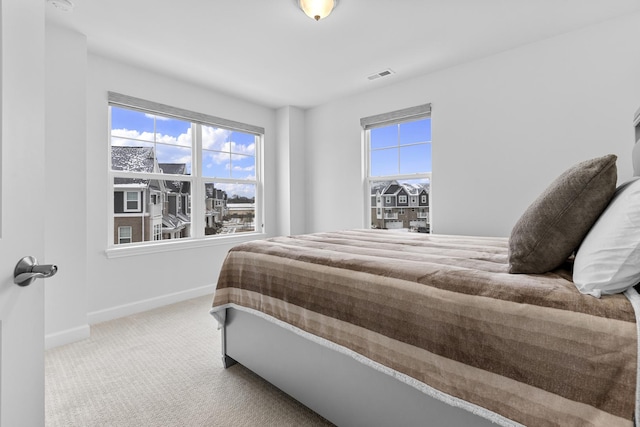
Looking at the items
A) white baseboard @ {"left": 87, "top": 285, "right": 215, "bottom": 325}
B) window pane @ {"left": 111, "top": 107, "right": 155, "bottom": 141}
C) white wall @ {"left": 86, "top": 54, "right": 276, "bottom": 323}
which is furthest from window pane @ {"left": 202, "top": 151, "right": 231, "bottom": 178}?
white baseboard @ {"left": 87, "top": 285, "right": 215, "bottom": 325}

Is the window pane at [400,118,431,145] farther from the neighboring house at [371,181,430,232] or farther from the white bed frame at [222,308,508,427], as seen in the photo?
the white bed frame at [222,308,508,427]

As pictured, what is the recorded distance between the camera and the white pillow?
783 millimetres

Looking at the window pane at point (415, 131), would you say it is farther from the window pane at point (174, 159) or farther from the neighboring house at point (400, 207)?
the window pane at point (174, 159)

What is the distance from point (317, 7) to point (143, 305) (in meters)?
3.23

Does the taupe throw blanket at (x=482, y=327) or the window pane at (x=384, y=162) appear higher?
the window pane at (x=384, y=162)

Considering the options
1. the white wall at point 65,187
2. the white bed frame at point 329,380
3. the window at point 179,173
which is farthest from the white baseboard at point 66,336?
the white bed frame at point 329,380

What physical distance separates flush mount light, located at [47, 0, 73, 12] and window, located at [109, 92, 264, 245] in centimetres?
82

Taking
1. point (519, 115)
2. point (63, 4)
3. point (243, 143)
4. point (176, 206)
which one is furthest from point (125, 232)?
point (519, 115)

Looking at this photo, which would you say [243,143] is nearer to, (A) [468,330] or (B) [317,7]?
(B) [317,7]

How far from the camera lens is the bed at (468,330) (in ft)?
2.50

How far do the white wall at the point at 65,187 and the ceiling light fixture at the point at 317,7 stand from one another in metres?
1.97

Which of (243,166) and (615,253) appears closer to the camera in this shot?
(615,253)

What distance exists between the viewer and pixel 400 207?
3842 millimetres

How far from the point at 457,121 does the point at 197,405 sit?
10.9 ft
